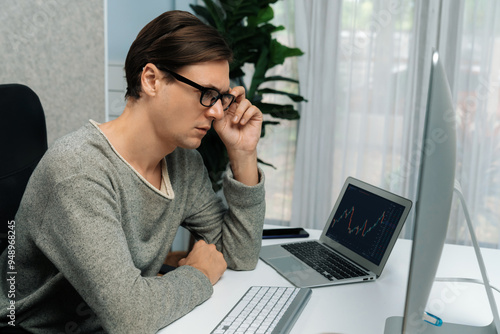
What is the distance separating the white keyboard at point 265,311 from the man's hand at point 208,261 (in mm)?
110

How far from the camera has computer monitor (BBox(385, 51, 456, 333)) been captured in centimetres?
60

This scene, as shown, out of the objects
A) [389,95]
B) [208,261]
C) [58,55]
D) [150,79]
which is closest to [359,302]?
[208,261]

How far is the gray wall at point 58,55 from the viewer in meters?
1.61

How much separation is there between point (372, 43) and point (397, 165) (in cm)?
72

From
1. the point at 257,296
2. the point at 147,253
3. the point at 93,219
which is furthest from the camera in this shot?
the point at 147,253

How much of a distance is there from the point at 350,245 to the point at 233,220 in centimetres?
32

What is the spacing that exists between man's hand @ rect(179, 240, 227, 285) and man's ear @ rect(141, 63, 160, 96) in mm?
398

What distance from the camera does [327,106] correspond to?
9.07 ft

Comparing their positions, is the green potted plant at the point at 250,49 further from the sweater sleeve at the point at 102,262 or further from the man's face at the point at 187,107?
the sweater sleeve at the point at 102,262

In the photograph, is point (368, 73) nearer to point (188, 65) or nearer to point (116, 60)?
point (116, 60)

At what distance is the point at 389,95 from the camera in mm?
2662

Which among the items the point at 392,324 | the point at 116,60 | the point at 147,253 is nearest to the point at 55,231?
the point at 147,253

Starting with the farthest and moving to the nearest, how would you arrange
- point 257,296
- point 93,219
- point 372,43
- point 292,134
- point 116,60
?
1. point 292,134
2. point 372,43
3. point 116,60
4. point 257,296
5. point 93,219

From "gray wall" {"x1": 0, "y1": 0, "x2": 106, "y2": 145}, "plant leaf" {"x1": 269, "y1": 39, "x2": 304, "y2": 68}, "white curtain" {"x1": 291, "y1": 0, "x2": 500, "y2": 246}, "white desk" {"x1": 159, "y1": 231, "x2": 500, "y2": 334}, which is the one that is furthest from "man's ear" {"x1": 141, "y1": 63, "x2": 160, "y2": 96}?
"white curtain" {"x1": 291, "y1": 0, "x2": 500, "y2": 246}
